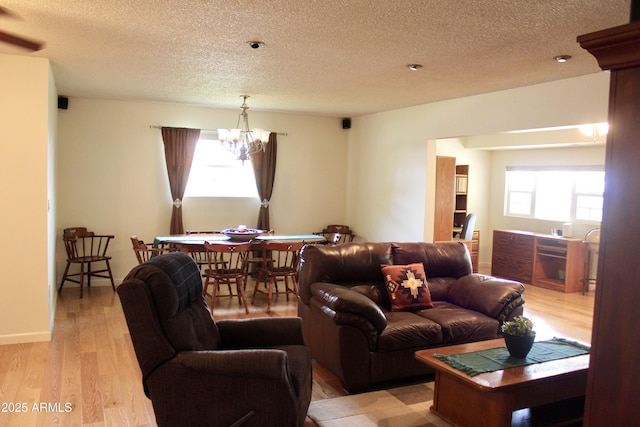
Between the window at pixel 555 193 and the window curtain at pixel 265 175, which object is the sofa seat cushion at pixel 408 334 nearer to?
the window curtain at pixel 265 175

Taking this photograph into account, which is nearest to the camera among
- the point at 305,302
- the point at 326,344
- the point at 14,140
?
the point at 326,344

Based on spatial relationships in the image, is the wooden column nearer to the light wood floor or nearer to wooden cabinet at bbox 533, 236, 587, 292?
the light wood floor

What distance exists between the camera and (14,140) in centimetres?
424

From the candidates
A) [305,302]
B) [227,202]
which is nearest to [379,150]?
[227,202]

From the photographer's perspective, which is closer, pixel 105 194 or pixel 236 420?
pixel 236 420

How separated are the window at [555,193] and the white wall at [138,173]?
143 inches

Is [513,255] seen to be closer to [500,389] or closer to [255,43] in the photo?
[500,389]

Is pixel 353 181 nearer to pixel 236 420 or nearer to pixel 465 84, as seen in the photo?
pixel 465 84

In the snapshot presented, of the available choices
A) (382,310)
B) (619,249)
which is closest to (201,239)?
(382,310)

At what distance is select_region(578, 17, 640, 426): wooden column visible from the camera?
120cm

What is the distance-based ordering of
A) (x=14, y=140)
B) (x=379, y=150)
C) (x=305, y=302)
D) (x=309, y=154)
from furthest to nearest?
(x=309, y=154) < (x=379, y=150) < (x=14, y=140) < (x=305, y=302)

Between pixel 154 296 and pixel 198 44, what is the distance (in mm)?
2155

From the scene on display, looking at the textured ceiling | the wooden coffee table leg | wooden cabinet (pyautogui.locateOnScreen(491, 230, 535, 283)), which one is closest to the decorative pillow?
the wooden coffee table leg

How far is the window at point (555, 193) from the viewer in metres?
7.39
